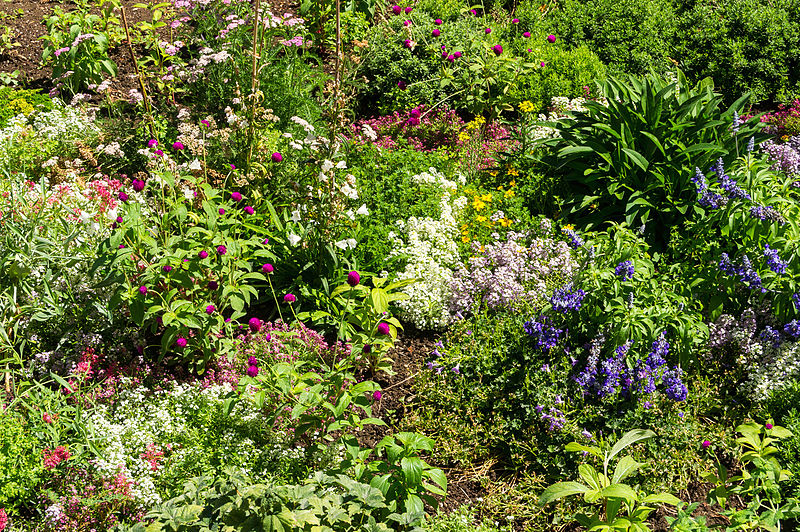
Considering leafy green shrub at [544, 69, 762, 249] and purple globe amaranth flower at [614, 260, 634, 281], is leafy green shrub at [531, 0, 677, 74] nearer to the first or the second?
leafy green shrub at [544, 69, 762, 249]

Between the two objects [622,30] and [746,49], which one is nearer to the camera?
[746,49]

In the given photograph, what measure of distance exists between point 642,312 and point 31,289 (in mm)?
3448

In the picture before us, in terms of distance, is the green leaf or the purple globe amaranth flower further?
the purple globe amaranth flower

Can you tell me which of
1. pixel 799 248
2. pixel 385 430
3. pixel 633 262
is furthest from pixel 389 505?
pixel 799 248

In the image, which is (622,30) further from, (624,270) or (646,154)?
(624,270)

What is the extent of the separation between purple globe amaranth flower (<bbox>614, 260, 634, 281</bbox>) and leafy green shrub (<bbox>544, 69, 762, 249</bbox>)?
31.6 inches

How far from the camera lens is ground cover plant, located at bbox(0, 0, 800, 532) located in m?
3.50

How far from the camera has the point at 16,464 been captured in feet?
11.1

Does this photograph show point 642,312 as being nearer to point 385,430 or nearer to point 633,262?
point 633,262

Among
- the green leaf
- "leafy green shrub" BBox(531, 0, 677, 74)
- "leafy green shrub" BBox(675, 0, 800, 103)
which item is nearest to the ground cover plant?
the green leaf

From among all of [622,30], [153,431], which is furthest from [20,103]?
[622,30]

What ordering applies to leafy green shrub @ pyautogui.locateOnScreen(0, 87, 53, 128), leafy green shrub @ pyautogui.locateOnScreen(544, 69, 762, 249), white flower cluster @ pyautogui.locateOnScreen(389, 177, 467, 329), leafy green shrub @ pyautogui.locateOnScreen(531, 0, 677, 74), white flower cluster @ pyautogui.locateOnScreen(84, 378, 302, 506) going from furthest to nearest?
leafy green shrub @ pyautogui.locateOnScreen(531, 0, 677, 74) < leafy green shrub @ pyautogui.locateOnScreen(0, 87, 53, 128) < leafy green shrub @ pyautogui.locateOnScreen(544, 69, 762, 249) < white flower cluster @ pyautogui.locateOnScreen(389, 177, 467, 329) < white flower cluster @ pyautogui.locateOnScreen(84, 378, 302, 506)

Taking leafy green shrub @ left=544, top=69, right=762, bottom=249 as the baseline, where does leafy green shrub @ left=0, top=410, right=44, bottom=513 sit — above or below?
below

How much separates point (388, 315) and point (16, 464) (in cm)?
206
